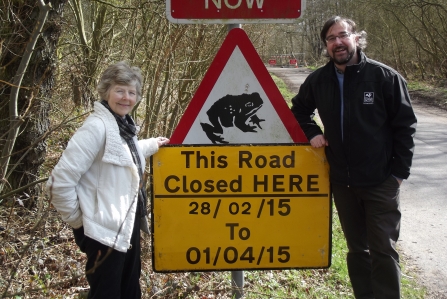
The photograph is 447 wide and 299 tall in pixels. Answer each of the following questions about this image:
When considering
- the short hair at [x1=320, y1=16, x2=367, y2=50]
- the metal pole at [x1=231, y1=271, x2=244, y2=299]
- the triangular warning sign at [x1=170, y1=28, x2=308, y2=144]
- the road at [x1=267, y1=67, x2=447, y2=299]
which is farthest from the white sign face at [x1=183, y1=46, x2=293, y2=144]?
the road at [x1=267, y1=67, x2=447, y2=299]

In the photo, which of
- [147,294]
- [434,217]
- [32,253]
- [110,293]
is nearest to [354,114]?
[110,293]

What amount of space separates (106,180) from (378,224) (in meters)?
1.52

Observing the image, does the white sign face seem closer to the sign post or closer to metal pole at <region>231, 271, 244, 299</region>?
the sign post

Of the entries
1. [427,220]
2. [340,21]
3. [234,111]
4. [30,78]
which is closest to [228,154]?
[234,111]

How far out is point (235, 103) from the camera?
7.83ft

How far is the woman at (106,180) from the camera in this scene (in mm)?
2143

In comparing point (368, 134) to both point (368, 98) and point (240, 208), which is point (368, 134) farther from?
point (240, 208)

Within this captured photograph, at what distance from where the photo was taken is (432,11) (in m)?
20.4

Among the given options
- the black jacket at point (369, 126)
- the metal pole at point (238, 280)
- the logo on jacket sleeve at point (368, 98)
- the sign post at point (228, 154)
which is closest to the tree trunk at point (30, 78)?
the sign post at point (228, 154)

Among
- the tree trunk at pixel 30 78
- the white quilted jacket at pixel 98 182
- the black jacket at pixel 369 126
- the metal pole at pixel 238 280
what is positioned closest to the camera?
the white quilted jacket at pixel 98 182

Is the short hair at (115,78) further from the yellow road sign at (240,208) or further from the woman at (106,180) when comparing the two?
the yellow road sign at (240,208)

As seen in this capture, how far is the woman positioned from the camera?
2.14 m

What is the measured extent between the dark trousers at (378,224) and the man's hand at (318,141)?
0.37 m

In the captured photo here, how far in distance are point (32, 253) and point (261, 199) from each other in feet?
7.18
